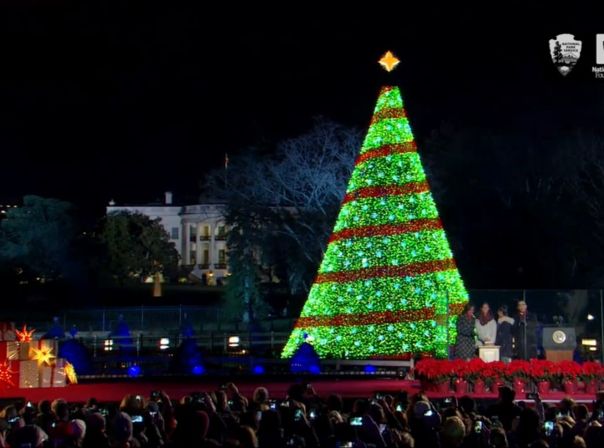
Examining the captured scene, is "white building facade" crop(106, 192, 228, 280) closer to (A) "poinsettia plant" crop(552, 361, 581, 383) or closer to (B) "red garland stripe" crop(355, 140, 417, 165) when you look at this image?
(B) "red garland stripe" crop(355, 140, 417, 165)

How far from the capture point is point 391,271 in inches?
1182

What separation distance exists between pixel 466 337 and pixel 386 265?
216 inches

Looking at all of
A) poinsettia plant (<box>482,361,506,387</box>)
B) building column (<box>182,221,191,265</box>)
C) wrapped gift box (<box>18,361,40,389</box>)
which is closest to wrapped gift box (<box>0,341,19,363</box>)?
wrapped gift box (<box>18,361,40,389</box>)

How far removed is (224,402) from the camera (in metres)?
13.1

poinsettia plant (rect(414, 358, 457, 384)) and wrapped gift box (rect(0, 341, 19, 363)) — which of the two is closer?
poinsettia plant (rect(414, 358, 457, 384))

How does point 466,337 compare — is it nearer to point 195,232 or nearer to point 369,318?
point 369,318

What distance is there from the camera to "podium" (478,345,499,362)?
2506 cm

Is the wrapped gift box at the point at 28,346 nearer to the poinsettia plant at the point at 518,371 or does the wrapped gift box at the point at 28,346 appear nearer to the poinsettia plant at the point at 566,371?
the poinsettia plant at the point at 518,371

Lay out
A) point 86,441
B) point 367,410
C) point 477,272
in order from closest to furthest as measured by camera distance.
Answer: point 86,441 < point 367,410 < point 477,272

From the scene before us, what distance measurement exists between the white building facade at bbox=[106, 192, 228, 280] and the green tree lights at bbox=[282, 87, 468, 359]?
4126 inches

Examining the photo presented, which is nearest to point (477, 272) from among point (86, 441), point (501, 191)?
point (501, 191)

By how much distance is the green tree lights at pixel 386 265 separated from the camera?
2962cm

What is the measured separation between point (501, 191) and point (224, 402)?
42.2m

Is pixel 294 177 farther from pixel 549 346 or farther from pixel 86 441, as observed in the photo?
pixel 86 441
